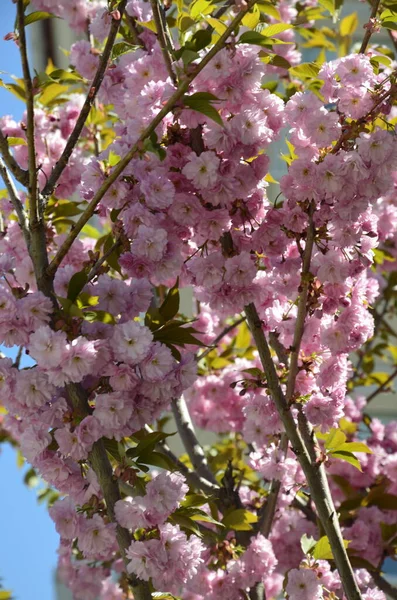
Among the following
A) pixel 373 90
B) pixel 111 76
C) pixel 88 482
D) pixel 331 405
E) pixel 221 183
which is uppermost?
pixel 111 76

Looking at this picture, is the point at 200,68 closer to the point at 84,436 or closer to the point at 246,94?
the point at 246,94

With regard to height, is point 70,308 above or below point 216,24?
below

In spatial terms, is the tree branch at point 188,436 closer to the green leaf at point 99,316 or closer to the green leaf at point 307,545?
the green leaf at point 307,545

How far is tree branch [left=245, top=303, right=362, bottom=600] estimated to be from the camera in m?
1.13

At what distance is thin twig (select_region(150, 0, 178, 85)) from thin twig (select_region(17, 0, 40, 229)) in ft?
0.54

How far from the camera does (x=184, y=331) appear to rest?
3.26ft

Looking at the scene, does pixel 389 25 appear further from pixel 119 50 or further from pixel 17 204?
pixel 17 204

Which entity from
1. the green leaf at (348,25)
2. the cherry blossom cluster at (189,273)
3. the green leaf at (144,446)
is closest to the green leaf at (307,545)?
the cherry blossom cluster at (189,273)

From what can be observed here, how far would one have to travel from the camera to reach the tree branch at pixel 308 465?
1132 mm

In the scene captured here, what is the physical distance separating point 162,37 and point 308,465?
635 mm

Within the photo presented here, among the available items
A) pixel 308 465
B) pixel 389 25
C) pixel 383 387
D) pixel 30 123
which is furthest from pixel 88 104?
pixel 383 387

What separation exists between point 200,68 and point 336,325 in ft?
1.45

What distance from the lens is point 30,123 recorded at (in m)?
0.96

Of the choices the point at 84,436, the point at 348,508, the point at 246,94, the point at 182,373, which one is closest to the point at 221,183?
the point at 246,94
